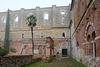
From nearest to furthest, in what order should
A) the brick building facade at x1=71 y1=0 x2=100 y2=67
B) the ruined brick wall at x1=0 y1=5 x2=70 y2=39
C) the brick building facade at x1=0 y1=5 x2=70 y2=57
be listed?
the brick building facade at x1=71 y1=0 x2=100 y2=67, the brick building facade at x1=0 y1=5 x2=70 y2=57, the ruined brick wall at x1=0 y1=5 x2=70 y2=39

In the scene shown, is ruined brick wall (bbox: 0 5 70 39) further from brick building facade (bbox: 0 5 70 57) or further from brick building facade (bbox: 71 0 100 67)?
brick building facade (bbox: 71 0 100 67)

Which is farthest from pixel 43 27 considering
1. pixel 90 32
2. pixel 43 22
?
pixel 90 32

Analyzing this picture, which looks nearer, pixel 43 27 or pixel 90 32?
pixel 90 32

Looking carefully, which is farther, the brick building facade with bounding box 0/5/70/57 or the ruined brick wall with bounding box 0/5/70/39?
the ruined brick wall with bounding box 0/5/70/39

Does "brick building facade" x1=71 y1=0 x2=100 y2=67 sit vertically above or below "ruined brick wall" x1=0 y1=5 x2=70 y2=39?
below

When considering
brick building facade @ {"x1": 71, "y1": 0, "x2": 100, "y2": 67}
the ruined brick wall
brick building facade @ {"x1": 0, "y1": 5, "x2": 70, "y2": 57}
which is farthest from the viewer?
the ruined brick wall

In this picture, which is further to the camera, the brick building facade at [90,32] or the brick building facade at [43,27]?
the brick building facade at [43,27]

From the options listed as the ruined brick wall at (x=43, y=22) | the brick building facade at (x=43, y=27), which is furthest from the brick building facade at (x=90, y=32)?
the ruined brick wall at (x=43, y=22)

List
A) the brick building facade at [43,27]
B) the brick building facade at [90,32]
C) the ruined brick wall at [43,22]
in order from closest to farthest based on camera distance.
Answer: the brick building facade at [90,32]
the brick building facade at [43,27]
the ruined brick wall at [43,22]

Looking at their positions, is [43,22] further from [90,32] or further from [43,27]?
[90,32]

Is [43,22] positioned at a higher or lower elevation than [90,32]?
higher

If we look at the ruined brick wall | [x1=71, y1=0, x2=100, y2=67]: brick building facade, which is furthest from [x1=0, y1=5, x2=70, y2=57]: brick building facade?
[x1=71, y1=0, x2=100, y2=67]: brick building facade

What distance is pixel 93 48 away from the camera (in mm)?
7719

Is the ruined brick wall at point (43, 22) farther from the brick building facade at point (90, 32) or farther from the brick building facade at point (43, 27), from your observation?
the brick building facade at point (90, 32)
